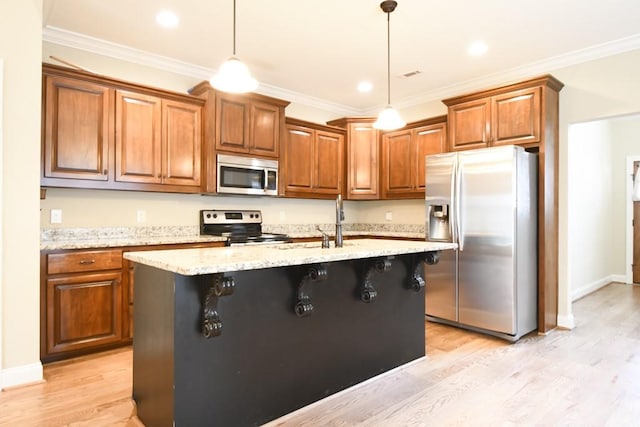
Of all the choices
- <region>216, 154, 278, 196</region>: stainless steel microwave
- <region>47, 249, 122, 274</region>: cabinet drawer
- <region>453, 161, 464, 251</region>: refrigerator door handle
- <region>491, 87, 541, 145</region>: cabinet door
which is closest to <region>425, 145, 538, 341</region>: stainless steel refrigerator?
<region>453, 161, 464, 251</region>: refrigerator door handle

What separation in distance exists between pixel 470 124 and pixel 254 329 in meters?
3.16

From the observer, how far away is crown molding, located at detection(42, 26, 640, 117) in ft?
11.2

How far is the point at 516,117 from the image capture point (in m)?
3.71

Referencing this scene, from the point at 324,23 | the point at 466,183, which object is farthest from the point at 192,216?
the point at 466,183

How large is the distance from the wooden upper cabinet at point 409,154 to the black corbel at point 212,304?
11.4ft

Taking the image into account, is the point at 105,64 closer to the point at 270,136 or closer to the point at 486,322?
the point at 270,136

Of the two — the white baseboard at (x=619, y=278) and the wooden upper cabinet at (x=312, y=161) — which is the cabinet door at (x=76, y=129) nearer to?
the wooden upper cabinet at (x=312, y=161)

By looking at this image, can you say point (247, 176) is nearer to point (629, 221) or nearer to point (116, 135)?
point (116, 135)

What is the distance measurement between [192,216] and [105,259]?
3.85 feet

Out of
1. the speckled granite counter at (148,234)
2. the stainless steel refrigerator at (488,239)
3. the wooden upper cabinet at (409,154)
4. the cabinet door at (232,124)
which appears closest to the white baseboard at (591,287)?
the stainless steel refrigerator at (488,239)

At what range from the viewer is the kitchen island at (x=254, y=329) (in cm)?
176

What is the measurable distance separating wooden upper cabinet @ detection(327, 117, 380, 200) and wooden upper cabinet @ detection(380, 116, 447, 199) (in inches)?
4.1

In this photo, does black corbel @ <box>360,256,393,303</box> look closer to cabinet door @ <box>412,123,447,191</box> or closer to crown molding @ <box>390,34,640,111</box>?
cabinet door @ <box>412,123,447,191</box>

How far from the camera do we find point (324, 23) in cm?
319
